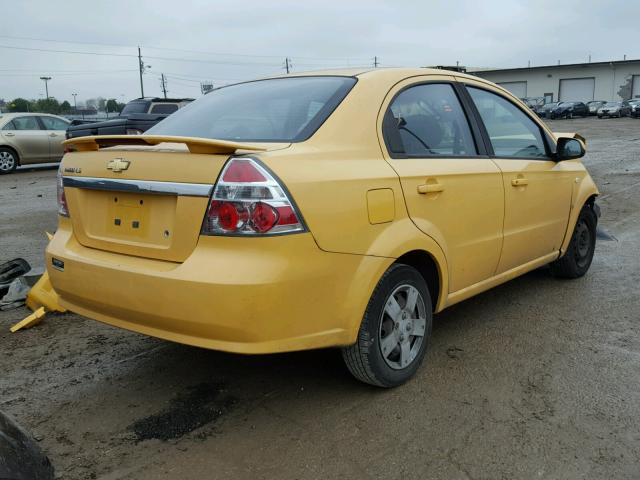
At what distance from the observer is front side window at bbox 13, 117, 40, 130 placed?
15.8 meters

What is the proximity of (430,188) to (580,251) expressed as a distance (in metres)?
2.62

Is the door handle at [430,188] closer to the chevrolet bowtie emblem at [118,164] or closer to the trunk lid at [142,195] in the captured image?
the trunk lid at [142,195]

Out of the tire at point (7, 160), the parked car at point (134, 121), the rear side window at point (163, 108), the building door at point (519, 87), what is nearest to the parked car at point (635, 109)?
the building door at point (519, 87)

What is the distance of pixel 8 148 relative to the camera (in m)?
15.7

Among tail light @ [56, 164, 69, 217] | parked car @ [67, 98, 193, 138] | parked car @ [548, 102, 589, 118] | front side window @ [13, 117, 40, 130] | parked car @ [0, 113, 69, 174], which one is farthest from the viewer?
parked car @ [548, 102, 589, 118]

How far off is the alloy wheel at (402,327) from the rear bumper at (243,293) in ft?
1.05

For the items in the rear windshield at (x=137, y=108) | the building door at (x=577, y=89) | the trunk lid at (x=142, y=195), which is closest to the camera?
the trunk lid at (x=142, y=195)

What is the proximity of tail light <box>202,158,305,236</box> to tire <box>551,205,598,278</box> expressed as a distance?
331 cm

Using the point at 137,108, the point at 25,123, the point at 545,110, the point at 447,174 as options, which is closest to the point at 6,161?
the point at 25,123

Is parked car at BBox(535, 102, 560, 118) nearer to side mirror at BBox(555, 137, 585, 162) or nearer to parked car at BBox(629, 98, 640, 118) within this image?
parked car at BBox(629, 98, 640, 118)

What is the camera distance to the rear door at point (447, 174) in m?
3.30

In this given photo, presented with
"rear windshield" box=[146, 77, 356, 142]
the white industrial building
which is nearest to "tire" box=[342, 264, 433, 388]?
"rear windshield" box=[146, 77, 356, 142]

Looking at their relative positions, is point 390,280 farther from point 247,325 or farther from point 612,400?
point 612,400

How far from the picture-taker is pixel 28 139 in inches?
625
